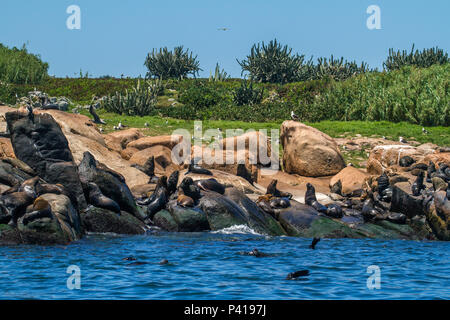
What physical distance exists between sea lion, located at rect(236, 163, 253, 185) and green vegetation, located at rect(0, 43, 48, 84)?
115ft

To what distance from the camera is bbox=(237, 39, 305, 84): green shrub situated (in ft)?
189

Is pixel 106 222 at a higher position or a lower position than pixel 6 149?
lower

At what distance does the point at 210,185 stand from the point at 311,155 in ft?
28.2

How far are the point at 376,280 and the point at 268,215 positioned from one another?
8.15 meters

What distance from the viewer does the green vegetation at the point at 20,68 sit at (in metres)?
54.5

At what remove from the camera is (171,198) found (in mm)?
19562

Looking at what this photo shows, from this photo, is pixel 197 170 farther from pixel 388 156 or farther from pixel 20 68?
pixel 20 68

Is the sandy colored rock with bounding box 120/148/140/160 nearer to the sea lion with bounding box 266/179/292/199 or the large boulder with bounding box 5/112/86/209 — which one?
the large boulder with bounding box 5/112/86/209

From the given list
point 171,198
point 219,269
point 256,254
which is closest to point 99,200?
point 171,198

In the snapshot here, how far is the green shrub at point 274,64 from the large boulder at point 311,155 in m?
29.8

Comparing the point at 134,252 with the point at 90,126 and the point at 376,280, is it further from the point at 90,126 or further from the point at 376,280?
the point at 90,126

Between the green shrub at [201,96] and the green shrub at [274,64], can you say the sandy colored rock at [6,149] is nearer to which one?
the green shrub at [201,96]
